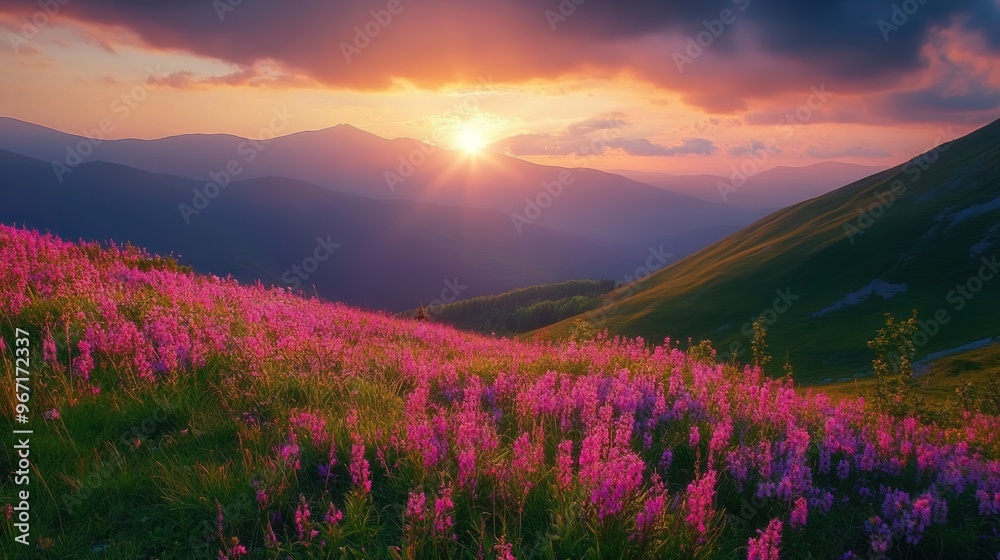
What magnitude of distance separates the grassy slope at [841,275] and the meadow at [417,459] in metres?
56.7

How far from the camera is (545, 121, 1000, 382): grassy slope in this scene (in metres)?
64.2

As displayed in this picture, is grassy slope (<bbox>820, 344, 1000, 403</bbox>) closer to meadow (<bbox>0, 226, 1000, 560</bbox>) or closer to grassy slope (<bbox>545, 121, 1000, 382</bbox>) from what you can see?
grassy slope (<bbox>545, 121, 1000, 382</bbox>)

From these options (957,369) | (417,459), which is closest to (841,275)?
(957,369)

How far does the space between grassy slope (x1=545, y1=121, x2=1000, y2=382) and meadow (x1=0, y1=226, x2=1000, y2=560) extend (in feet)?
186

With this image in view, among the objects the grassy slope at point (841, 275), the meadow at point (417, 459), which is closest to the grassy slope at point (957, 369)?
the grassy slope at point (841, 275)

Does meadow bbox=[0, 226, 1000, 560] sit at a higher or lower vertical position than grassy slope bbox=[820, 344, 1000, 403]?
higher

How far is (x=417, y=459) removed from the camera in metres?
4.12

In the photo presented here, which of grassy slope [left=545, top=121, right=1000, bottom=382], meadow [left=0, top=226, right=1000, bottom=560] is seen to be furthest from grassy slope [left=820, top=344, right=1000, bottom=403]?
meadow [left=0, top=226, right=1000, bottom=560]

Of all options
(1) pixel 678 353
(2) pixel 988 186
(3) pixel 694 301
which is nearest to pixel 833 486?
(1) pixel 678 353

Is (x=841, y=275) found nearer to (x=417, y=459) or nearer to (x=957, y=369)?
(x=957, y=369)

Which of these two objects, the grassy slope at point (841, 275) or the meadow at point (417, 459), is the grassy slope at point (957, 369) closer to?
the grassy slope at point (841, 275)

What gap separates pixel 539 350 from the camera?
10023 millimetres

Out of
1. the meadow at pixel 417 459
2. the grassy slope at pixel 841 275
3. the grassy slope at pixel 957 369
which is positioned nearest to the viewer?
the meadow at pixel 417 459

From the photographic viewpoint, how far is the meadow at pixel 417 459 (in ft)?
11.2
